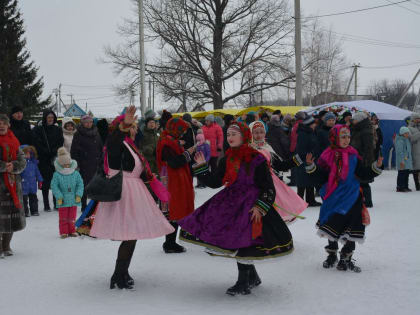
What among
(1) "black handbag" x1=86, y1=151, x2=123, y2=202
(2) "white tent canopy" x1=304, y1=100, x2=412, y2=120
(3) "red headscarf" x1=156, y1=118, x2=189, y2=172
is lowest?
(1) "black handbag" x1=86, y1=151, x2=123, y2=202

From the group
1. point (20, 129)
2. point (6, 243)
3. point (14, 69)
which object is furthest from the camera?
point (14, 69)

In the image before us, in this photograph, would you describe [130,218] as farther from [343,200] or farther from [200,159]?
[343,200]

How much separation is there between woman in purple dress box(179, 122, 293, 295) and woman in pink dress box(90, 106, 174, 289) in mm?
365

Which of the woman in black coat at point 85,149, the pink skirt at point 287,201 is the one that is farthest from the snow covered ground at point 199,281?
the woman in black coat at point 85,149

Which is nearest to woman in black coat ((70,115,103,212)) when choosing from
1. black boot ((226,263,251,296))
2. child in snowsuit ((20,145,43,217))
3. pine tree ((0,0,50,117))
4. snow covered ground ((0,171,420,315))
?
child in snowsuit ((20,145,43,217))

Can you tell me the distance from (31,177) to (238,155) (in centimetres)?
651

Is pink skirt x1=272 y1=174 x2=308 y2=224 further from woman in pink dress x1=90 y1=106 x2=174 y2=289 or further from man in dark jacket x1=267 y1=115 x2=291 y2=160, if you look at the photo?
man in dark jacket x1=267 y1=115 x2=291 y2=160

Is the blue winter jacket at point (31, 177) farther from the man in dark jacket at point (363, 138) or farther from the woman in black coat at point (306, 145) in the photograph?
the man in dark jacket at point (363, 138)

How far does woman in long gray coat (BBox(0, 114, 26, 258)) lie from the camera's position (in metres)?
6.75

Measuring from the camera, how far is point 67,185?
27.8ft

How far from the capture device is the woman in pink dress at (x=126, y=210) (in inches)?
200

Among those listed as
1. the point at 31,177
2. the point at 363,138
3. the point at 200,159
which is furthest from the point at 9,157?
the point at 363,138

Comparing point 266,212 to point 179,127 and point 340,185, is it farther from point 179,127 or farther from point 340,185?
point 179,127

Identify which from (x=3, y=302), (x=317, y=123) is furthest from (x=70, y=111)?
(x=3, y=302)
